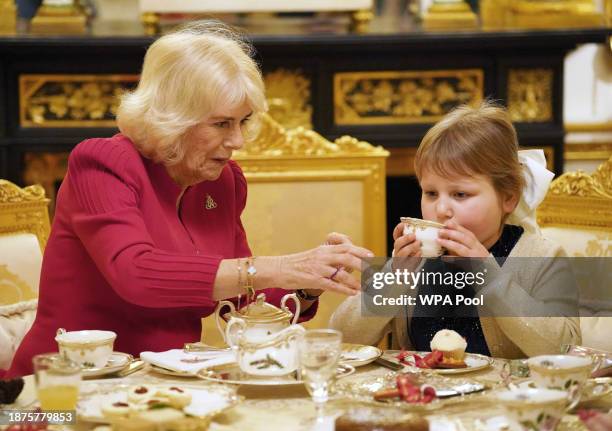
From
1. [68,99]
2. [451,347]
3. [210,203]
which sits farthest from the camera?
[68,99]

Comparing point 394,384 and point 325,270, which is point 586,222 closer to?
point 325,270

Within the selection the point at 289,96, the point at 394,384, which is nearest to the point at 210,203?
the point at 394,384

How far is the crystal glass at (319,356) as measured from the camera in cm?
142

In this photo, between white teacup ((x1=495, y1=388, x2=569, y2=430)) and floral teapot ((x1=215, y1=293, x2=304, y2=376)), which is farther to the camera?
floral teapot ((x1=215, y1=293, x2=304, y2=376))

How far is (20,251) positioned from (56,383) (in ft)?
4.52

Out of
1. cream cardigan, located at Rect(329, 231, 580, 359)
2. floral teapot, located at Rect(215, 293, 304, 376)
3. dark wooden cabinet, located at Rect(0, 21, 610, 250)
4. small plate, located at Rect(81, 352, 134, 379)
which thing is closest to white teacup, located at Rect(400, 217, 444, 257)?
cream cardigan, located at Rect(329, 231, 580, 359)

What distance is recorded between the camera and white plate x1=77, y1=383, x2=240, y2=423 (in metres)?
1.45

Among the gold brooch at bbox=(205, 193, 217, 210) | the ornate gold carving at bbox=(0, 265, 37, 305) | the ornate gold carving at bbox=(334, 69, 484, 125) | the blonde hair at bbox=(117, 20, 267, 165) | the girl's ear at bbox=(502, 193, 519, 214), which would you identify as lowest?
the ornate gold carving at bbox=(0, 265, 37, 305)

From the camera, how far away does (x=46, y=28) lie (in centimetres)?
395

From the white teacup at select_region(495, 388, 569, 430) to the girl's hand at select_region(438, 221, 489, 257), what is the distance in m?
0.59

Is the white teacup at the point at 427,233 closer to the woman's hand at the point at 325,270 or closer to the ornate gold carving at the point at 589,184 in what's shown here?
the woman's hand at the point at 325,270

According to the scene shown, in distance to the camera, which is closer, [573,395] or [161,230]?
[573,395]

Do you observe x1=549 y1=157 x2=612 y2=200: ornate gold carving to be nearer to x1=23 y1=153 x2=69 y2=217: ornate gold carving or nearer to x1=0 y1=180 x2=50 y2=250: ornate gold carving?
x1=0 y1=180 x2=50 y2=250: ornate gold carving

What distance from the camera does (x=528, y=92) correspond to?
13.2 ft
